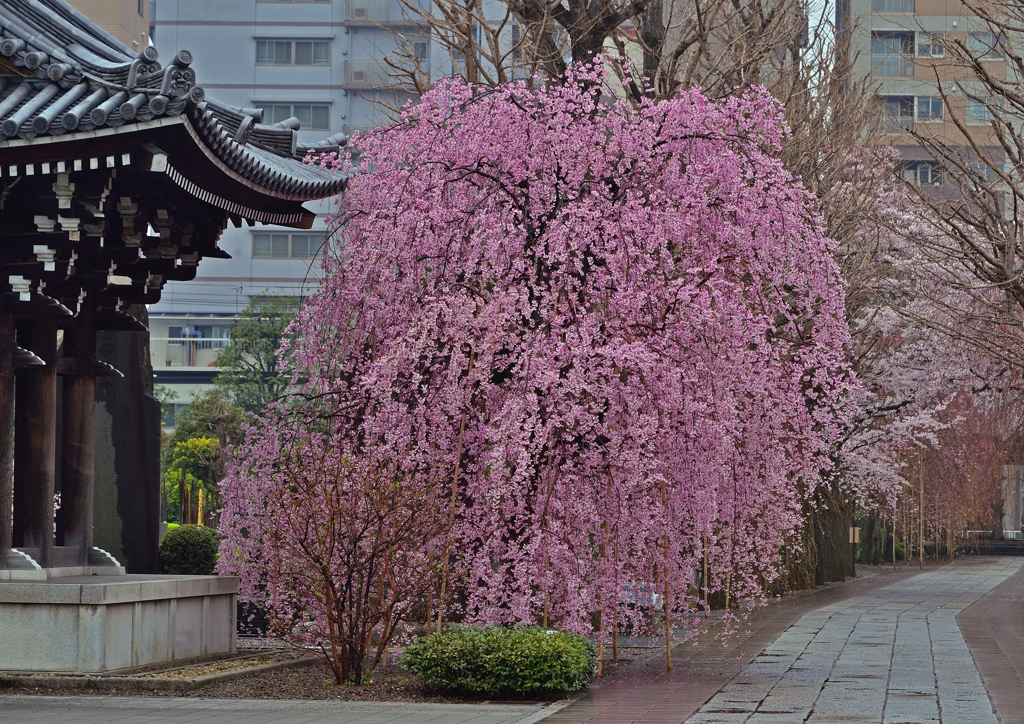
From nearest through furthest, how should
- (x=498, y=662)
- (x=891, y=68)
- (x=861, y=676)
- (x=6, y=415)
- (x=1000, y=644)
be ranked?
(x=498, y=662) → (x=6, y=415) → (x=861, y=676) → (x=1000, y=644) → (x=891, y=68)

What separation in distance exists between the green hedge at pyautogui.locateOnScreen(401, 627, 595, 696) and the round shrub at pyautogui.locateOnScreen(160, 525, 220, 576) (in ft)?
29.4

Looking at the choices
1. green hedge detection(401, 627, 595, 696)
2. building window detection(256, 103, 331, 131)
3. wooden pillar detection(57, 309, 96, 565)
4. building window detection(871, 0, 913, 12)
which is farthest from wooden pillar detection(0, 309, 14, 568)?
building window detection(871, 0, 913, 12)

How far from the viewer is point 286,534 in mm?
14367

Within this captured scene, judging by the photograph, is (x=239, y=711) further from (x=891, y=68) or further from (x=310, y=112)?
(x=310, y=112)

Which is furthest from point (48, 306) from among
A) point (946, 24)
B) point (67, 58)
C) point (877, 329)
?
point (946, 24)

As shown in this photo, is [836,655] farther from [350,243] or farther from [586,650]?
[350,243]

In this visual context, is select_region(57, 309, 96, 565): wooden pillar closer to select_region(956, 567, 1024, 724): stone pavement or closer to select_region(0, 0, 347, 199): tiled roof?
select_region(0, 0, 347, 199): tiled roof

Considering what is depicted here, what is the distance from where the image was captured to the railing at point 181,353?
2963 inches

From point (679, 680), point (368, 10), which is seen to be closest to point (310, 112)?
point (368, 10)

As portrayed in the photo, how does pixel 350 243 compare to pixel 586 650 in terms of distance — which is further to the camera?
pixel 350 243

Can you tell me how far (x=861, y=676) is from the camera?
15.6 metres

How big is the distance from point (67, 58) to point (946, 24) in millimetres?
69184

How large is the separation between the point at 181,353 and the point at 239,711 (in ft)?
214

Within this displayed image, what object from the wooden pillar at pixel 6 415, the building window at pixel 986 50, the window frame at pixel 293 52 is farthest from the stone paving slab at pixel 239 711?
the window frame at pixel 293 52
